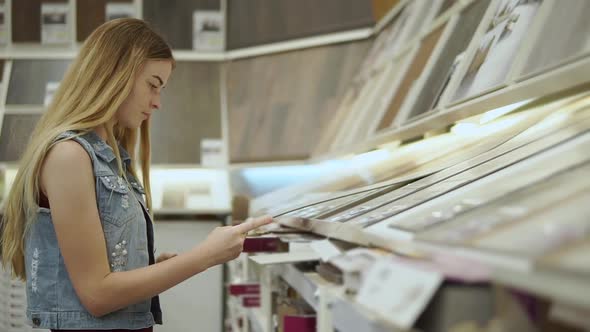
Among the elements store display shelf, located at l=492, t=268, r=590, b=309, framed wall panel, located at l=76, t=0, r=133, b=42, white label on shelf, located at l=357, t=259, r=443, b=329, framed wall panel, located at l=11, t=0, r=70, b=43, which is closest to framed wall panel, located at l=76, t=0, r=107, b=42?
framed wall panel, located at l=76, t=0, r=133, b=42

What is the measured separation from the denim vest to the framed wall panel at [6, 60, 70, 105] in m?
4.45

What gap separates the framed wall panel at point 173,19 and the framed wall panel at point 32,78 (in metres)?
0.79

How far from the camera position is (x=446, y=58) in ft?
9.34

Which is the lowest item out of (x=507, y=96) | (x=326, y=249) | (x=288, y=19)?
(x=326, y=249)

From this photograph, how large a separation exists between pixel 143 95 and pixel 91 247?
0.44 metres

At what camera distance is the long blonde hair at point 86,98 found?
1.83m

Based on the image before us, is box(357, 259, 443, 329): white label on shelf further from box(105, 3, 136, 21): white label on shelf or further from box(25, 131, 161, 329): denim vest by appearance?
box(105, 3, 136, 21): white label on shelf

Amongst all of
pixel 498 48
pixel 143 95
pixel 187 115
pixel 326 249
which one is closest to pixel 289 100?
pixel 187 115

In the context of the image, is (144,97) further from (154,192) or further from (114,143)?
(154,192)

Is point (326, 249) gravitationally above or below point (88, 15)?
below

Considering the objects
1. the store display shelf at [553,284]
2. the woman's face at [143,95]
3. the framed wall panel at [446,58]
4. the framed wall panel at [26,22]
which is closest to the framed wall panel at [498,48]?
the framed wall panel at [446,58]

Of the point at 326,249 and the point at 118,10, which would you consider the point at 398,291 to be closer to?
the point at 326,249

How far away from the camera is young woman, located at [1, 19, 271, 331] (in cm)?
174

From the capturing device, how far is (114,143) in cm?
198
